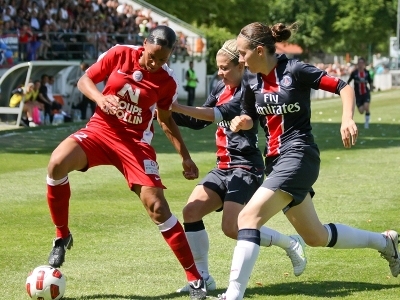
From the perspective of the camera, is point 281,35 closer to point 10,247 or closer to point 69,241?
point 69,241

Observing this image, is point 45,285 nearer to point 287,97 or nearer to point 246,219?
point 246,219

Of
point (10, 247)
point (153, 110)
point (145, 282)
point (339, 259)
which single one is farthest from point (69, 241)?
point (339, 259)

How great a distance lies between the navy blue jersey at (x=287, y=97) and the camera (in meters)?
6.77

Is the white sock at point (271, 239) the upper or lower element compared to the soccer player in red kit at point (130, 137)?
lower

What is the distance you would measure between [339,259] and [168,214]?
93.2 inches

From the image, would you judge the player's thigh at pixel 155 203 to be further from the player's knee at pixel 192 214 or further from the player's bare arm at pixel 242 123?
the player's bare arm at pixel 242 123

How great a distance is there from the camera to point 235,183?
7.59m

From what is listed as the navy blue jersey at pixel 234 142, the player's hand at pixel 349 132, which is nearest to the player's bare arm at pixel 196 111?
the navy blue jersey at pixel 234 142

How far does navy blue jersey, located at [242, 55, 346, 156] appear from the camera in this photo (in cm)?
677

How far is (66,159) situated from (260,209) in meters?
1.60

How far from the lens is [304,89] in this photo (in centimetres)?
685

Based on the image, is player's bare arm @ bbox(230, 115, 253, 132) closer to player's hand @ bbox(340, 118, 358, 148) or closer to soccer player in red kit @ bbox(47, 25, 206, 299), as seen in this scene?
soccer player in red kit @ bbox(47, 25, 206, 299)

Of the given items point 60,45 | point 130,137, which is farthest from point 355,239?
point 60,45

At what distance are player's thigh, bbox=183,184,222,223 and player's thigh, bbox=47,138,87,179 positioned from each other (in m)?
0.94
